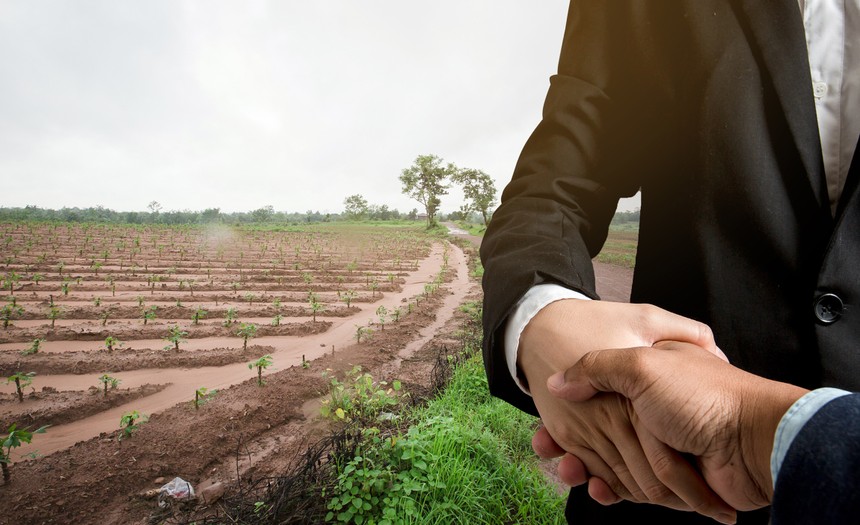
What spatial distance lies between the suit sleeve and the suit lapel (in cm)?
19

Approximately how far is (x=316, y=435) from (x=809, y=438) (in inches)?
144

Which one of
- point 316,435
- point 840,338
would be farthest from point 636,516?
point 316,435

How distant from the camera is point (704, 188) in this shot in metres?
0.70

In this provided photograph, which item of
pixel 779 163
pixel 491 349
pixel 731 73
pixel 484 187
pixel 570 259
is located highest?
pixel 484 187

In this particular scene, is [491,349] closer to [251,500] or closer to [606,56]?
[606,56]

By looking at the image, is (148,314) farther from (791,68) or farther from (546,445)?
(791,68)

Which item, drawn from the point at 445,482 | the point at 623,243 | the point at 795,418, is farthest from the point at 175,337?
the point at 795,418

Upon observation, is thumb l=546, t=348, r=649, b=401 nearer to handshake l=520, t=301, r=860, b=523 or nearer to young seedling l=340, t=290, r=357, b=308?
handshake l=520, t=301, r=860, b=523

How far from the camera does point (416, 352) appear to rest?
Answer: 17.9ft

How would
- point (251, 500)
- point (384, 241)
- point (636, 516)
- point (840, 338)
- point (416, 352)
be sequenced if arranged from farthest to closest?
point (384, 241) → point (416, 352) → point (251, 500) → point (636, 516) → point (840, 338)

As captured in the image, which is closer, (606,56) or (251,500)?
(606,56)

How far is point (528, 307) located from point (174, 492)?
2.94 meters

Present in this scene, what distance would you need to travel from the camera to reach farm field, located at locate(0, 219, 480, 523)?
2611mm

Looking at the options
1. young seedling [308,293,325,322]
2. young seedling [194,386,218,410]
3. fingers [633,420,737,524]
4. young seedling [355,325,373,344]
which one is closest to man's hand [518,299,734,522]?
fingers [633,420,737,524]
